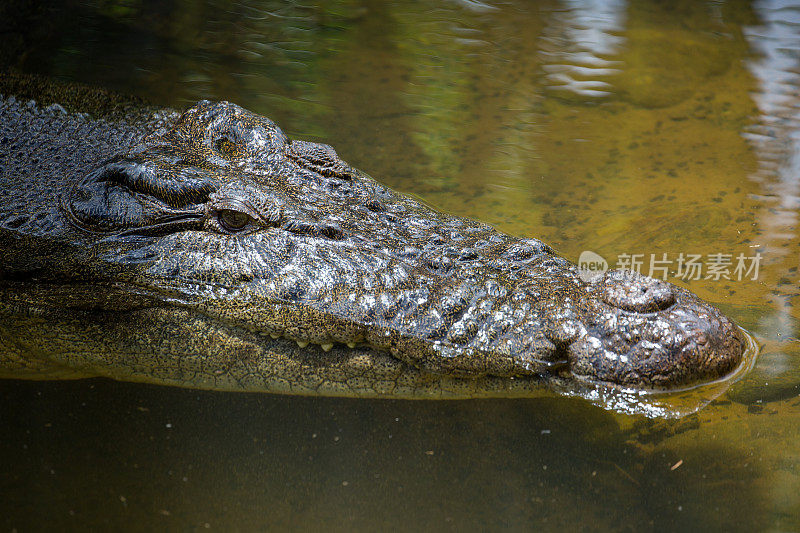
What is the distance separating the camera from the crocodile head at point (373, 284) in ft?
8.97

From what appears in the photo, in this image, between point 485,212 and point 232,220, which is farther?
point 485,212

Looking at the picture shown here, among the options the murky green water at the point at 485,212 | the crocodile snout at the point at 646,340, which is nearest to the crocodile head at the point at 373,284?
the crocodile snout at the point at 646,340

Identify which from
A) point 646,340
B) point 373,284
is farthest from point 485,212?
point 646,340

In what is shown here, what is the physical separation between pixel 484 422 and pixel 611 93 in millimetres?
3531

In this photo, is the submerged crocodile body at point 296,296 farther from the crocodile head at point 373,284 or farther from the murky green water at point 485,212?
the murky green water at point 485,212

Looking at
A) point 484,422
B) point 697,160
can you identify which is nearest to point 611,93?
point 697,160

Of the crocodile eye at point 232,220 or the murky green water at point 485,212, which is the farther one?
the crocodile eye at point 232,220

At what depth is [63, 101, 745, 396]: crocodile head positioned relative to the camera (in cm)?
273

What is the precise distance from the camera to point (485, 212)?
13.9 ft

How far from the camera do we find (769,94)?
5.49 metres

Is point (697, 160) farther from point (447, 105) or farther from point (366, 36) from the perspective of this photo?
point (366, 36)

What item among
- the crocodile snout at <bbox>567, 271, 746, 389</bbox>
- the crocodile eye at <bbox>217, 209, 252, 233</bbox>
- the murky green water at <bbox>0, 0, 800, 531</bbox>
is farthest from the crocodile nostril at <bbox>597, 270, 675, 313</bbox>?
the crocodile eye at <bbox>217, 209, 252, 233</bbox>

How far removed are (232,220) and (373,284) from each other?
0.71 meters

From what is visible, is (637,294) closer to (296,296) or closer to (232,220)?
(296,296)
